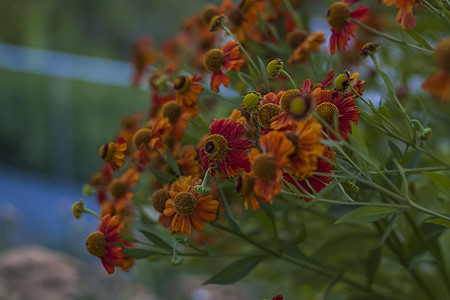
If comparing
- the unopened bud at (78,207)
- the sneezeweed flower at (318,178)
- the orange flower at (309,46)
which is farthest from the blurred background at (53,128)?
the sneezeweed flower at (318,178)

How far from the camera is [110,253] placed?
1.48 feet

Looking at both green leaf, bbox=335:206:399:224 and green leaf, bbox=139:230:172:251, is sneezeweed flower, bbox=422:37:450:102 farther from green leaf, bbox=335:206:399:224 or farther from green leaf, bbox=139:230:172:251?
green leaf, bbox=139:230:172:251

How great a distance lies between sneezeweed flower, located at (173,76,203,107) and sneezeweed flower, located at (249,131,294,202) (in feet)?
0.61

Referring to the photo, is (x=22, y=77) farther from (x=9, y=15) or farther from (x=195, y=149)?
(x=195, y=149)

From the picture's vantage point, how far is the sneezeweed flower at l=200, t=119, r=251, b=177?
381 mm

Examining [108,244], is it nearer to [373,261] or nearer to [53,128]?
[373,261]

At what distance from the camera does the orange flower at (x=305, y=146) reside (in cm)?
30

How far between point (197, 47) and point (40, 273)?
57cm

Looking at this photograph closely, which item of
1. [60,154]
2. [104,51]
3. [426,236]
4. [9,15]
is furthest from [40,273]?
[9,15]

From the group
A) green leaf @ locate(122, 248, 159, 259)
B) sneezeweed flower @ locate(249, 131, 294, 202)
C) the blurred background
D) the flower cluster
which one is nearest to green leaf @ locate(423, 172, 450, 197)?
the flower cluster

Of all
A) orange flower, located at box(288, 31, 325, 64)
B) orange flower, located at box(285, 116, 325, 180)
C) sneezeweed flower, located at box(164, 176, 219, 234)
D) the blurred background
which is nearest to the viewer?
orange flower, located at box(285, 116, 325, 180)

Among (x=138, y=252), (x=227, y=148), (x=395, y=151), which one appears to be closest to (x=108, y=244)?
(x=138, y=252)

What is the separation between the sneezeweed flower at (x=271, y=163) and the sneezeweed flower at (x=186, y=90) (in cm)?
19

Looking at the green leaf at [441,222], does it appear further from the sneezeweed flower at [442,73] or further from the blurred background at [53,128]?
the blurred background at [53,128]
